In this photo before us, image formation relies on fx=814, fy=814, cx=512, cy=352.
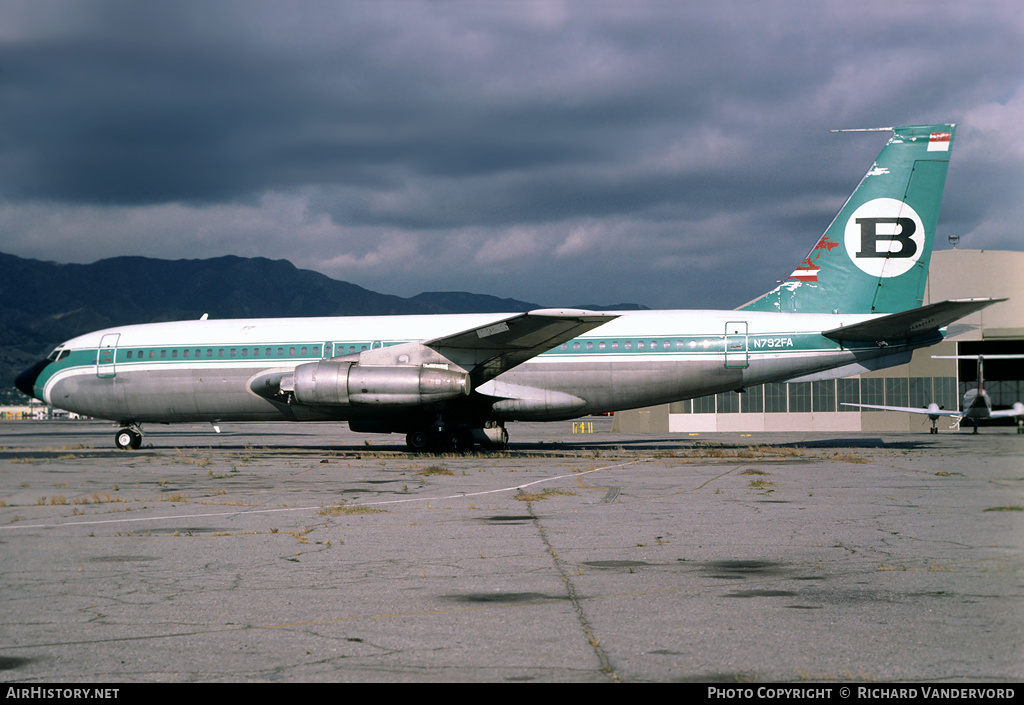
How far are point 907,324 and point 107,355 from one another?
931 inches

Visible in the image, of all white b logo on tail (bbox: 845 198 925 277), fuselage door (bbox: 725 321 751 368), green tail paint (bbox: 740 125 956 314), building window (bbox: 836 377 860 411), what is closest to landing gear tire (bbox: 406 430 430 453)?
fuselage door (bbox: 725 321 751 368)

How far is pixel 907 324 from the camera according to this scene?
70.8ft

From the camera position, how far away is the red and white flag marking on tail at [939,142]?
2378 cm

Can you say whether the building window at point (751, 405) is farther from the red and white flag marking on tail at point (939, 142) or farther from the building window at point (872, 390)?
the red and white flag marking on tail at point (939, 142)

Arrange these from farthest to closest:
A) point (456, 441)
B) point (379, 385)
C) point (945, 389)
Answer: point (945, 389) < point (456, 441) < point (379, 385)

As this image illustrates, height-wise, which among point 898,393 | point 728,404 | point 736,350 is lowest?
point 728,404

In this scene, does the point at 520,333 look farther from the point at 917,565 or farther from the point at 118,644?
the point at 118,644

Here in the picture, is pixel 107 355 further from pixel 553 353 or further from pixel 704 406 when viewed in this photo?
pixel 704 406

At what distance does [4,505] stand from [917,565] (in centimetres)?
1188

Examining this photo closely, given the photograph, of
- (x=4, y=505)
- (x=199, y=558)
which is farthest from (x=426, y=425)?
(x=199, y=558)

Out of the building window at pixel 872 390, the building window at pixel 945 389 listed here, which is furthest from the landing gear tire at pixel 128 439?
the building window at pixel 945 389

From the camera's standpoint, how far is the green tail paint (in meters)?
23.9

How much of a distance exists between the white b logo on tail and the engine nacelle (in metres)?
12.5

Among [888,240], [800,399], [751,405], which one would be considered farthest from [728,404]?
[888,240]
